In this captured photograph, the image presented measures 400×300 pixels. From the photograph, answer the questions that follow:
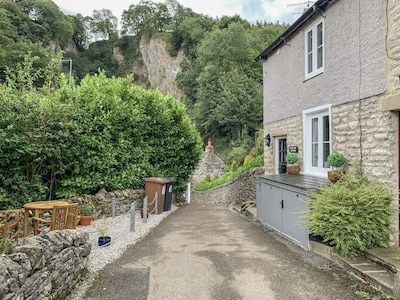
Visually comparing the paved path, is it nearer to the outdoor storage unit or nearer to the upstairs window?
the outdoor storage unit

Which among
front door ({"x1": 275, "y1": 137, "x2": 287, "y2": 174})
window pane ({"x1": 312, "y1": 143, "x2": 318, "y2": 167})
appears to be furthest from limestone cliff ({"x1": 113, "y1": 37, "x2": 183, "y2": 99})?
window pane ({"x1": 312, "y1": 143, "x2": 318, "y2": 167})

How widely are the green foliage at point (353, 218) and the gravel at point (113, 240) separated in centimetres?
366

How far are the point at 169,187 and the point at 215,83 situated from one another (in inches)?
857

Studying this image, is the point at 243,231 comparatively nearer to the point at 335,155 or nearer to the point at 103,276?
the point at 335,155

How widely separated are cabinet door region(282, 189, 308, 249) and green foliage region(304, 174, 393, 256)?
0.47 metres

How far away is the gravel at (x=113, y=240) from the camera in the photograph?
406cm

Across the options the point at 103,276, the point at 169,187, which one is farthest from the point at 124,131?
the point at 103,276

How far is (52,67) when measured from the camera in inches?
318

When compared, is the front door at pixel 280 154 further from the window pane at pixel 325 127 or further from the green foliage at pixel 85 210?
the green foliage at pixel 85 210

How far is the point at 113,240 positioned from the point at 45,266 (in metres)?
3.03

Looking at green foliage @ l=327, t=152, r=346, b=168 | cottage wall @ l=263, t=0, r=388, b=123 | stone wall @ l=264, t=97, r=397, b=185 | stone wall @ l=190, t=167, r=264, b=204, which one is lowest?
stone wall @ l=190, t=167, r=264, b=204

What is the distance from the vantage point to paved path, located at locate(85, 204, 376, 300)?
11.9 ft

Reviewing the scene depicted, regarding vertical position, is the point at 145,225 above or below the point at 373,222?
below

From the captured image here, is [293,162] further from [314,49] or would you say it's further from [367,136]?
[314,49]
